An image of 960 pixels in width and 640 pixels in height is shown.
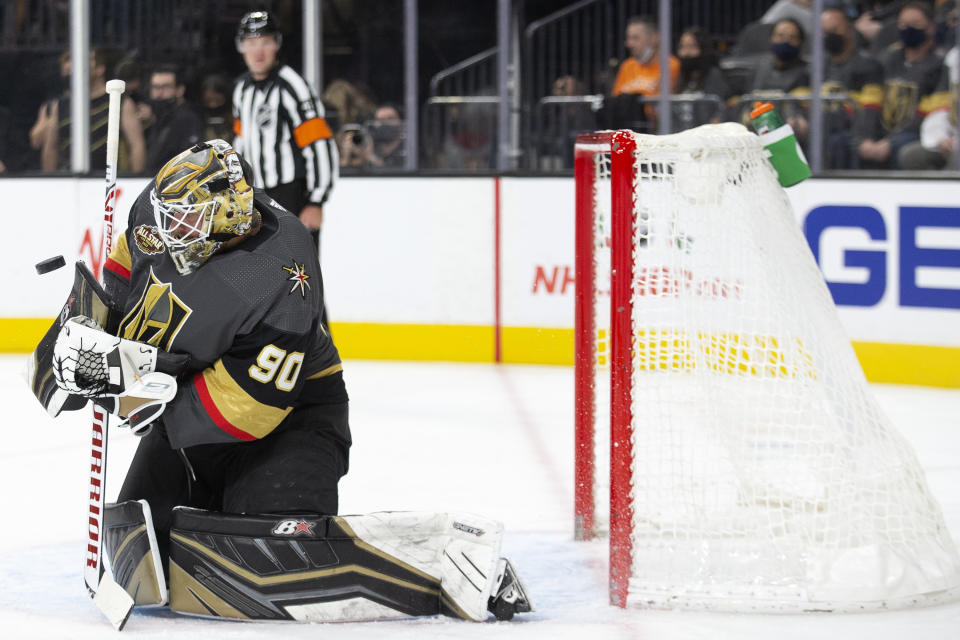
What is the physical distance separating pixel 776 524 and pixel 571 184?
10.6ft

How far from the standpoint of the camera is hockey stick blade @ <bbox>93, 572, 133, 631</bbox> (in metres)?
2.31

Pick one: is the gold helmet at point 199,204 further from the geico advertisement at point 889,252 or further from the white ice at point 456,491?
the geico advertisement at point 889,252

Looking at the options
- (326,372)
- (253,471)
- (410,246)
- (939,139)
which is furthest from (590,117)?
(253,471)

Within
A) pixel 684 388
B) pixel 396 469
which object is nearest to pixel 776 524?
pixel 684 388

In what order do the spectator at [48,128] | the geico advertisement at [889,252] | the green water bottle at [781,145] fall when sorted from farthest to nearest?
1. the spectator at [48,128]
2. the geico advertisement at [889,252]
3. the green water bottle at [781,145]

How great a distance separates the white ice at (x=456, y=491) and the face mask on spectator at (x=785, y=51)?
4.67ft

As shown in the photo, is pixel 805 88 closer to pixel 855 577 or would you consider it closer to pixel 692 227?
pixel 692 227

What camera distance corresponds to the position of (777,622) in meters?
2.39

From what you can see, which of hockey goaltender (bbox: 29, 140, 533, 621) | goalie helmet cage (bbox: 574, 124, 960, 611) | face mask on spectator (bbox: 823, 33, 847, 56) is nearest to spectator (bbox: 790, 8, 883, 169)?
face mask on spectator (bbox: 823, 33, 847, 56)

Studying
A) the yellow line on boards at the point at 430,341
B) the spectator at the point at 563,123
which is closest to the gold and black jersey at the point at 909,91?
the spectator at the point at 563,123

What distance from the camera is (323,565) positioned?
2.32 m

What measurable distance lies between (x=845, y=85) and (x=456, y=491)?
9.44 ft

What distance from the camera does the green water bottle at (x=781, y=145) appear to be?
105 inches

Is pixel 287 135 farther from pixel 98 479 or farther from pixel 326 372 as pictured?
pixel 98 479
